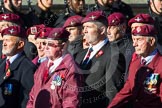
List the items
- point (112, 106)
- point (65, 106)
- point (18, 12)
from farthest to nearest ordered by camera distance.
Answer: point (18, 12) < point (112, 106) < point (65, 106)

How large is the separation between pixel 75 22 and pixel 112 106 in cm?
170

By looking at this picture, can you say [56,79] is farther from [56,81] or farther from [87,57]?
[87,57]

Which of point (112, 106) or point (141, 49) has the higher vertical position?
point (141, 49)

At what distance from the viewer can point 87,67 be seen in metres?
8.09

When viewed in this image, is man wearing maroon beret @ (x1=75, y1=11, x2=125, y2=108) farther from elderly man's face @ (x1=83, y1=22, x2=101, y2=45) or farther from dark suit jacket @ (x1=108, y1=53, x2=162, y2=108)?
dark suit jacket @ (x1=108, y1=53, x2=162, y2=108)

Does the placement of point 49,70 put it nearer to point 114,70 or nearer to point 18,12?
point 114,70

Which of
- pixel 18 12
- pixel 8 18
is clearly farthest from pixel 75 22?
pixel 18 12

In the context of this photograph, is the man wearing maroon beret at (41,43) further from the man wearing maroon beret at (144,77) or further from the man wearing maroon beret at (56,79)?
the man wearing maroon beret at (144,77)

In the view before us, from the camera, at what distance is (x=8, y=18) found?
9.05 m

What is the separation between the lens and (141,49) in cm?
762

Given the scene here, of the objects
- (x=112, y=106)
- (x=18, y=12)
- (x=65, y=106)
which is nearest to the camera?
(x=65, y=106)

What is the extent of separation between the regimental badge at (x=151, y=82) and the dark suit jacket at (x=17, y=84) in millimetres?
1327

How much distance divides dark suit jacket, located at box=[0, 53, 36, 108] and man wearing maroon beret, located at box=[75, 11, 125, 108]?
617 millimetres

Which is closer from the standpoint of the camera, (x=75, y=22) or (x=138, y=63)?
(x=138, y=63)
